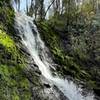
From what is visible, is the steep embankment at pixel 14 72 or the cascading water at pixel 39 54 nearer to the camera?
the steep embankment at pixel 14 72

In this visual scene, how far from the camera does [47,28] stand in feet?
77.4

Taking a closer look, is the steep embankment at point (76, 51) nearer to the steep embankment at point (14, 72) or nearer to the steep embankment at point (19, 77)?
the steep embankment at point (19, 77)

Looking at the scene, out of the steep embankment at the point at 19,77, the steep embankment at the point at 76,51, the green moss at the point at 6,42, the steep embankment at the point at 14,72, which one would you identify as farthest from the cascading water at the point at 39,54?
the green moss at the point at 6,42

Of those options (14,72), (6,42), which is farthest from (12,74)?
(6,42)

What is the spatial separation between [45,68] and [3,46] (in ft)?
14.1

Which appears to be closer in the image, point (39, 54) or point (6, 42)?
point (6, 42)

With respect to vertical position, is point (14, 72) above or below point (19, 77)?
above

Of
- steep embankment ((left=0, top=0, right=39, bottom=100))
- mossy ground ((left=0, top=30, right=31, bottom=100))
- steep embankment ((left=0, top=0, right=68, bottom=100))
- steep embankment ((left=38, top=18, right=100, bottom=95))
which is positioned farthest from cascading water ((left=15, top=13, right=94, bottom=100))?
mossy ground ((left=0, top=30, right=31, bottom=100))

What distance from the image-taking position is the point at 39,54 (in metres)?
18.6

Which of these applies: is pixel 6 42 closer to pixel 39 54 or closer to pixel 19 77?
pixel 19 77

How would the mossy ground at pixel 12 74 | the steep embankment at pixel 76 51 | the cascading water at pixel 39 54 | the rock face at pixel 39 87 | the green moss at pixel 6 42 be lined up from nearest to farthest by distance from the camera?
1. the mossy ground at pixel 12 74
2. the rock face at pixel 39 87
3. the green moss at pixel 6 42
4. the cascading water at pixel 39 54
5. the steep embankment at pixel 76 51

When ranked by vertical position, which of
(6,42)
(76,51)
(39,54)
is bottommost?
(76,51)

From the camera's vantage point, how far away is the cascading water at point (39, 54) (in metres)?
16.0

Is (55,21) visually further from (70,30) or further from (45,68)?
(45,68)
